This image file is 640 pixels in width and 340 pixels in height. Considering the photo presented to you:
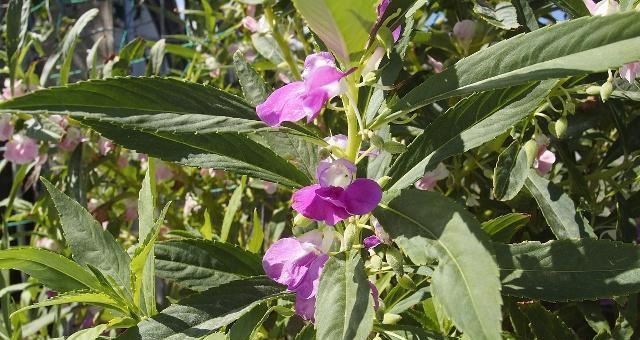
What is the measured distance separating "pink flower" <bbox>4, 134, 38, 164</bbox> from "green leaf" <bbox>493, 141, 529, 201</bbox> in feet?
3.83

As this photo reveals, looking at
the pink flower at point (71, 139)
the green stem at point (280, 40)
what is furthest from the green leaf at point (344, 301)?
the pink flower at point (71, 139)

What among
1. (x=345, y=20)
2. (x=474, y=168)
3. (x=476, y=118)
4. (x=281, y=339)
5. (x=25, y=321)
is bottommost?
(x=25, y=321)

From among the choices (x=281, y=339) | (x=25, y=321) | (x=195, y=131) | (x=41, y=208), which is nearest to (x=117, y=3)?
(x=41, y=208)

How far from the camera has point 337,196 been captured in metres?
0.59

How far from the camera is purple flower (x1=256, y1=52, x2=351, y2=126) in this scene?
58cm

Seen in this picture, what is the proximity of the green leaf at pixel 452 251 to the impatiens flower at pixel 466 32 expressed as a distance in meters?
0.62

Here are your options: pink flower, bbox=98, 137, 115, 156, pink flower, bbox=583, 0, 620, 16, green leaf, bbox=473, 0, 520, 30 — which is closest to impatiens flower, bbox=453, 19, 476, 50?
green leaf, bbox=473, 0, 520, 30

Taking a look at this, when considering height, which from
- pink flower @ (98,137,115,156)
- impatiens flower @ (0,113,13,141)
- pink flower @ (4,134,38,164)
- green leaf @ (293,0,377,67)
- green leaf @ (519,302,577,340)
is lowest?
green leaf @ (519,302,577,340)

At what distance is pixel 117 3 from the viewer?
110 inches

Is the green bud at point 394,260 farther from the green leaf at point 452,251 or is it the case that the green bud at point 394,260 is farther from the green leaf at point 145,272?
the green leaf at point 145,272

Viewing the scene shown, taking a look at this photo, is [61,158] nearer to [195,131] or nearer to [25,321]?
[25,321]

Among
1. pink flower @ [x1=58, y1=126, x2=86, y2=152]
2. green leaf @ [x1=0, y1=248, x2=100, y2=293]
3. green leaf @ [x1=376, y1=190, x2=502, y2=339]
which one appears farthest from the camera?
pink flower @ [x1=58, y1=126, x2=86, y2=152]

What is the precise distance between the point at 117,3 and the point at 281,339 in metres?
2.02

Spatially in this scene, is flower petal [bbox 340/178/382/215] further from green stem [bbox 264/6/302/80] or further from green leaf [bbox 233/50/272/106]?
green stem [bbox 264/6/302/80]
